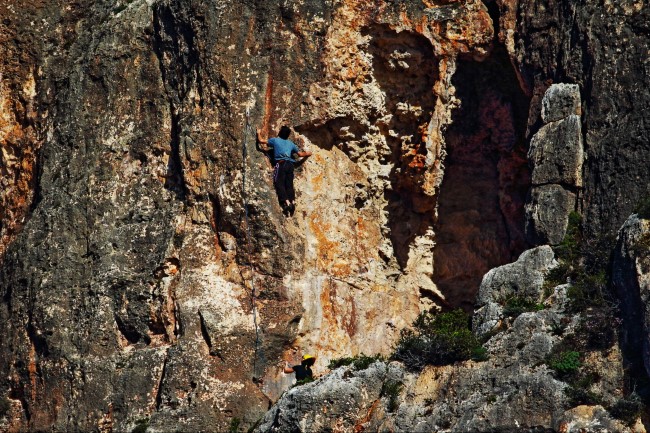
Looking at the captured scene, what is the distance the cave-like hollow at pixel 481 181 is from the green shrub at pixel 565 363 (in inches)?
243

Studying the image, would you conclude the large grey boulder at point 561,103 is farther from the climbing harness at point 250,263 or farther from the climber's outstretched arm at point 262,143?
the climbing harness at point 250,263

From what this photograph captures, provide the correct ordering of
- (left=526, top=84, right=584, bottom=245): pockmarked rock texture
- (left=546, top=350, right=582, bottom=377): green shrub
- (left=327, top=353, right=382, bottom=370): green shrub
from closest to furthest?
A: (left=546, top=350, right=582, bottom=377): green shrub, (left=327, top=353, right=382, bottom=370): green shrub, (left=526, top=84, right=584, bottom=245): pockmarked rock texture

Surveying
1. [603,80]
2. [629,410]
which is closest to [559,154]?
[603,80]

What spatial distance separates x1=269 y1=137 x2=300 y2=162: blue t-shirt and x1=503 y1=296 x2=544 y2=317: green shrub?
5203mm

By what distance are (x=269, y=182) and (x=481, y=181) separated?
5238 mm

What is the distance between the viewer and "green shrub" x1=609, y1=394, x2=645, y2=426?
1107 inches

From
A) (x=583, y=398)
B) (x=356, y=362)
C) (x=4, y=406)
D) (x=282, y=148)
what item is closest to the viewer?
(x=583, y=398)

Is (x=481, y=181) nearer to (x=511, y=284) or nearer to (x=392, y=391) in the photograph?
(x=511, y=284)

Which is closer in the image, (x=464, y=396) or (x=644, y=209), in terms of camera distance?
(x=464, y=396)

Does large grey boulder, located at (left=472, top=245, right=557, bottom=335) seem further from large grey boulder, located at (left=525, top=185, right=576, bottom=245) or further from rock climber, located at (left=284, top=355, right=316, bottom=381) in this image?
rock climber, located at (left=284, top=355, right=316, bottom=381)

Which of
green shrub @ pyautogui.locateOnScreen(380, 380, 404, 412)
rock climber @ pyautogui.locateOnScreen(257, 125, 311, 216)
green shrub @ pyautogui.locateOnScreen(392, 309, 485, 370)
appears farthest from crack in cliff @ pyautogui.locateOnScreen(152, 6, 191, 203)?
green shrub @ pyautogui.locateOnScreen(380, 380, 404, 412)

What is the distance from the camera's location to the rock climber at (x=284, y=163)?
3322 centimetres

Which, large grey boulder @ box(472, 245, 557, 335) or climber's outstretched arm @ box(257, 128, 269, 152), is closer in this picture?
large grey boulder @ box(472, 245, 557, 335)

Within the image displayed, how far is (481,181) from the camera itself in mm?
36188
